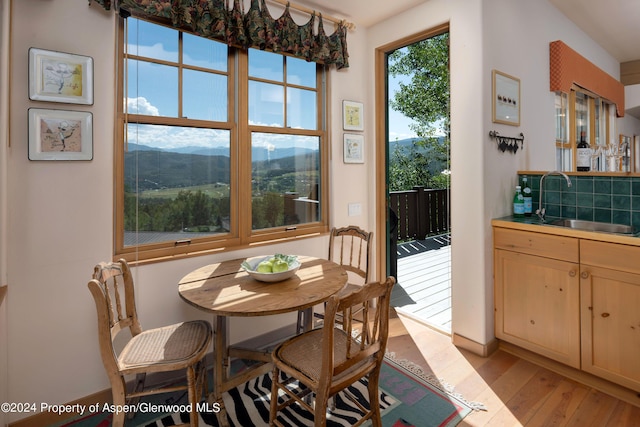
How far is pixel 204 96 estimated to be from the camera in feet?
7.55

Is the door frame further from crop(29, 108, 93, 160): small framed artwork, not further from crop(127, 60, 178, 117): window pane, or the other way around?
crop(29, 108, 93, 160): small framed artwork

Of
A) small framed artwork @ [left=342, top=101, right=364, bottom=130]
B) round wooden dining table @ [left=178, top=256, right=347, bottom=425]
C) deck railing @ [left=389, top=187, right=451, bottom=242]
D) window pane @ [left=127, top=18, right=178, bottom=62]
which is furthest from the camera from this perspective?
deck railing @ [left=389, top=187, right=451, bottom=242]

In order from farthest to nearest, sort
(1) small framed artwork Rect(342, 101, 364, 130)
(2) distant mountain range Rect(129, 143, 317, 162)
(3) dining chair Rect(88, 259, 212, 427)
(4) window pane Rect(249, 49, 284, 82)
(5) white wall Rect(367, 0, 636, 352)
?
(1) small framed artwork Rect(342, 101, 364, 130)
(4) window pane Rect(249, 49, 284, 82)
(5) white wall Rect(367, 0, 636, 352)
(2) distant mountain range Rect(129, 143, 317, 162)
(3) dining chair Rect(88, 259, 212, 427)

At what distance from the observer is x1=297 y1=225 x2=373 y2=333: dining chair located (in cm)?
256

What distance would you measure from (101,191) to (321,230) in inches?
67.0

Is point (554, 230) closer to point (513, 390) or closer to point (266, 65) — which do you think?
point (513, 390)

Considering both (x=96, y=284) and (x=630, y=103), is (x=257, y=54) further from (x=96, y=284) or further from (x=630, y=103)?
(x=630, y=103)

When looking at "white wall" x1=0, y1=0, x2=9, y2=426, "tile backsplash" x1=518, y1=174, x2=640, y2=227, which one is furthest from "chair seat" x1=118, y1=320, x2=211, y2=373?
"tile backsplash" x1=518, y1=174, x2=640, y2=227

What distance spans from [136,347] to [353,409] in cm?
122

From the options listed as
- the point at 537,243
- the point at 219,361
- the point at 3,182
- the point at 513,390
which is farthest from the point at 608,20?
the point at 3,182

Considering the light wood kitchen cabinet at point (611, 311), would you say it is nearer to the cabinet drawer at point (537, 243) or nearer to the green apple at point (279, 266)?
the cabinet drawer at point (537, 243)

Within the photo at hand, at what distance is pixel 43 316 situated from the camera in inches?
67.3

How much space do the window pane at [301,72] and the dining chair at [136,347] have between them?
194cm

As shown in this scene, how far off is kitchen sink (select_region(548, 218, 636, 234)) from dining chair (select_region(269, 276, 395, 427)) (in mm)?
1812
